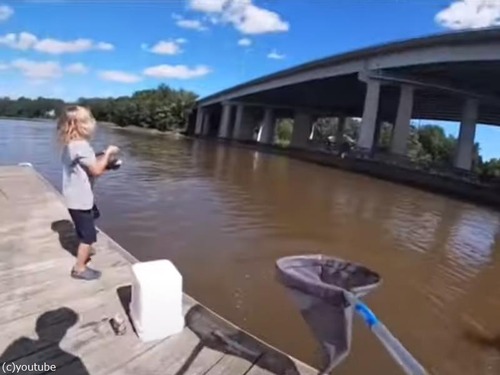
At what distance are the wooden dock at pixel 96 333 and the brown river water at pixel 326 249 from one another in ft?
3.82

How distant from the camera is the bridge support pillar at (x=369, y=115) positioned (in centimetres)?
3028

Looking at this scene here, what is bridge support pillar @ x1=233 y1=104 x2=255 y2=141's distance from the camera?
207 ft

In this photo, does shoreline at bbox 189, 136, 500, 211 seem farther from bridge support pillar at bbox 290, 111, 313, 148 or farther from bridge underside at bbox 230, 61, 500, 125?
bridge support pillar at bbox 290, 111, 313, 148

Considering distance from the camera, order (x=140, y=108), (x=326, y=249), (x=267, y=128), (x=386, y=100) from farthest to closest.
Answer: (x=140, y=108)
(x=267, y=128)
(x=386, y=100)
(x=326, y=249)

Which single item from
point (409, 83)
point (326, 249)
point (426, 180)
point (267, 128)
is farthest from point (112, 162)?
point (267, 128)

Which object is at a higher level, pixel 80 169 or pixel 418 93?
pixel 418 93

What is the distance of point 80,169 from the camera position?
4016mm

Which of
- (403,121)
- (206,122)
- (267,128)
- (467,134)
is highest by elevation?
(206,122)

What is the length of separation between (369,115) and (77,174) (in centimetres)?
2889

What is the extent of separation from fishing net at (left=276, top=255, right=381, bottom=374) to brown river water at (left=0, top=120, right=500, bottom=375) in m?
1.71

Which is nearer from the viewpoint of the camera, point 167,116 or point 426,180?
point 426,180

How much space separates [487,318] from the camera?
5.71 m

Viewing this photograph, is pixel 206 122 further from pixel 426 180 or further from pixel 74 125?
pixel 74 125

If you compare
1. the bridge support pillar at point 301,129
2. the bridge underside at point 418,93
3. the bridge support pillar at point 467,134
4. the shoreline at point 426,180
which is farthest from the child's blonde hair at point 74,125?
the bridge support pillar at point 301,129
